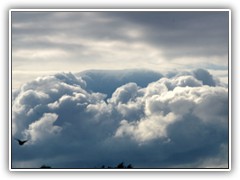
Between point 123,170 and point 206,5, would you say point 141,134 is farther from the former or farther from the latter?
point 206,5

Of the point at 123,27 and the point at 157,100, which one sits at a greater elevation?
the point at 123,27

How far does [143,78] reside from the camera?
4992 mm

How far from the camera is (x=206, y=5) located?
16.5 ft

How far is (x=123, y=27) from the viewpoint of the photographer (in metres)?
5.00

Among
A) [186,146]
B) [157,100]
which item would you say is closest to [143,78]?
[157,100]

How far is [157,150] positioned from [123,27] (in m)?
1.60

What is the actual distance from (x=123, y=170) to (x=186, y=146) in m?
0.84

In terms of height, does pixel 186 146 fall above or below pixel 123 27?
below
